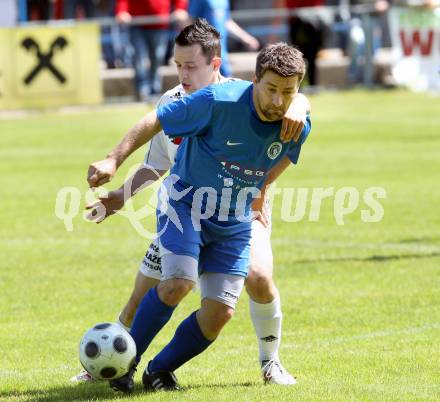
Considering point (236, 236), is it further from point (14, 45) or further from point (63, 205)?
point (14, 45)

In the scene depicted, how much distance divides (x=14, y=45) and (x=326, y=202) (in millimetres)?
8835

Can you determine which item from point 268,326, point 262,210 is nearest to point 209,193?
point 262,210

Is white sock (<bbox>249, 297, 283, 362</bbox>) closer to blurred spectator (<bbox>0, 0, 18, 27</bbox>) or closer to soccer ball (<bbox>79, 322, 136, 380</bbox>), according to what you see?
soccer ball (<bbox>79, 322, 136, 380</bbox>)

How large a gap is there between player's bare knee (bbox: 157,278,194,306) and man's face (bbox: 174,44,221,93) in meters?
1.19

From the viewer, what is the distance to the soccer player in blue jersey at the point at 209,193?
19.2ft

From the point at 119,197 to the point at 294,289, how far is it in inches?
123

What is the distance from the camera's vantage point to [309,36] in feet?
76.9

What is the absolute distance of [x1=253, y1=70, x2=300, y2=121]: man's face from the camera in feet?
18.7

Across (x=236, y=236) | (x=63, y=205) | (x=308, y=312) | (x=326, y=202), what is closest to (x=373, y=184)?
(x=326, y=202)

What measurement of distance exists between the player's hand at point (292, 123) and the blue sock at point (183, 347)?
1060mm

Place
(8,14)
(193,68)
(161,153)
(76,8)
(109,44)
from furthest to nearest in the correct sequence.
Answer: (76,8) → (109,44) → (8,14) → (161,153) → (193,68)

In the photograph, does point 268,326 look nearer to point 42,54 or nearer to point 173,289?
point 173,289

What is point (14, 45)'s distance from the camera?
20.4 metres

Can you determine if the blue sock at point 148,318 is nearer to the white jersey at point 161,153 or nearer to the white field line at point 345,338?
the white jersey at point 161,153
